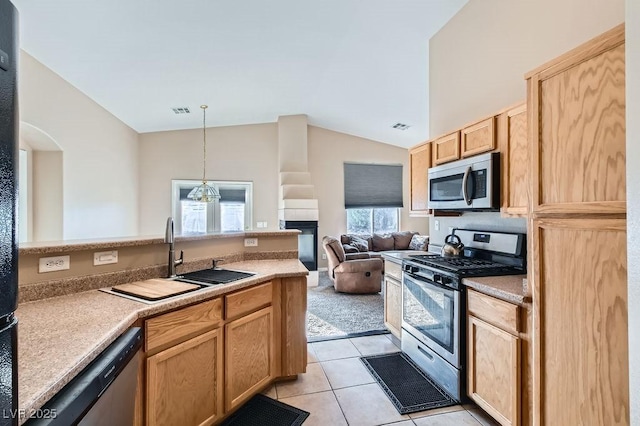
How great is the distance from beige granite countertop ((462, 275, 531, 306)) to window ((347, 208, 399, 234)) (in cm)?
535

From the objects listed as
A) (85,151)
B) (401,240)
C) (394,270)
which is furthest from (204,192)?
(401,240)

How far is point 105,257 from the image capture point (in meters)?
1.91

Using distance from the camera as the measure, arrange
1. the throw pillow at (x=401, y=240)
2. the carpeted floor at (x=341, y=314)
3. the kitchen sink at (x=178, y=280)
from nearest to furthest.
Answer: the kitchen sink at (x=178, y=280), the carpeted floor at (x=341, y=314), the throw pillow at (x=401, y=240)

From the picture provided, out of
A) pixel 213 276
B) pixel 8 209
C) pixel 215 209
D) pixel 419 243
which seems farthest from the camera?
pixel 419 243

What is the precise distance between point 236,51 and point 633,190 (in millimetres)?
3638

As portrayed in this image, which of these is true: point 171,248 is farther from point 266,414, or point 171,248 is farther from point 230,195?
point 230,195

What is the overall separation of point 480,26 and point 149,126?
5.74 m

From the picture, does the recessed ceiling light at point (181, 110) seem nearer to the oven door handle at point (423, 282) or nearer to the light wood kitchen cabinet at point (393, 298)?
the light wood kitchen cabinet at point (393, 298)

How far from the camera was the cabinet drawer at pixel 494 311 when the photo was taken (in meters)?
1.77

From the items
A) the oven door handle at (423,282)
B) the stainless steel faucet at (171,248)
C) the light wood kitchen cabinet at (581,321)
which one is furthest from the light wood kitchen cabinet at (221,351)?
the light wood kitchen cabinet at (581,321)

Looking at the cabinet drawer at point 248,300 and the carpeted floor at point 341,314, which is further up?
the cabinet drawer at point 248,300

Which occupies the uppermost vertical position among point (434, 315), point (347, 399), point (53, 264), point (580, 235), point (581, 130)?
point (581, 130)

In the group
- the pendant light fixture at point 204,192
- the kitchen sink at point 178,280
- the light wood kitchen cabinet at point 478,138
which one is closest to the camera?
the kitchen sink at point 178,280

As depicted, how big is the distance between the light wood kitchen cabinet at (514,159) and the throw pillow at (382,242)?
4804 mm
